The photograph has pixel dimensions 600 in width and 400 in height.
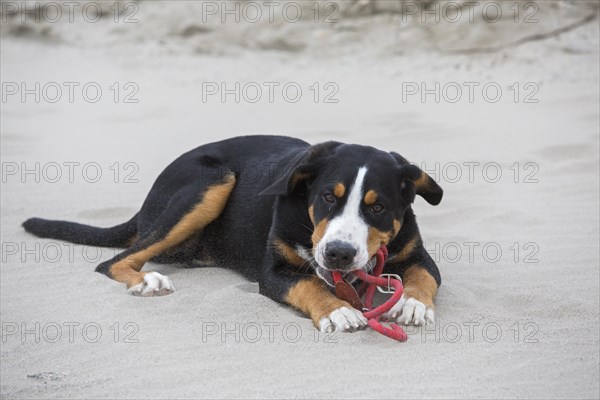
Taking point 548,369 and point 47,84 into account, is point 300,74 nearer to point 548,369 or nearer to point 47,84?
point 47,84

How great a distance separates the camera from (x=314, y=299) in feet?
15.7

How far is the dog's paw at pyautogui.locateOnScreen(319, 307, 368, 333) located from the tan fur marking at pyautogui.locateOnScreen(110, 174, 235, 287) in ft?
4.53

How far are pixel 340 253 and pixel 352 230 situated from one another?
15 centimetres

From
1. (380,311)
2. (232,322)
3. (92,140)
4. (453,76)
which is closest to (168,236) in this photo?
(232,322)

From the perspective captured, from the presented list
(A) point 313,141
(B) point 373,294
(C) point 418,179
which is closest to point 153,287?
(B) point 373,294

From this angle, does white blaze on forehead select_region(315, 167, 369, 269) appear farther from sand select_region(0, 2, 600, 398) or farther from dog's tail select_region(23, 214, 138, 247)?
dog's tail select_region(23, 214, 138, 247)

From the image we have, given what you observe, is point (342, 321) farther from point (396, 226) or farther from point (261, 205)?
point (261, 205)

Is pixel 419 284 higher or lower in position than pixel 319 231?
lower

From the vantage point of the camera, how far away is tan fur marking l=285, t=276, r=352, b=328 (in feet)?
15.4

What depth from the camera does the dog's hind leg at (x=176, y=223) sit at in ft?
18.7

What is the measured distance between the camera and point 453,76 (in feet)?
34.8

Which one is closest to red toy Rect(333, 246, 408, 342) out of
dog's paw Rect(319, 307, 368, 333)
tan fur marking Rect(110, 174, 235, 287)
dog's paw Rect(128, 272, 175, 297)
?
dog's paw Rect(319, 307, 368, 333)

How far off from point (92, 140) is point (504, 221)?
4.70m

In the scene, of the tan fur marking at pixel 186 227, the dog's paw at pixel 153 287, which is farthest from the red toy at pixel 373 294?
the tan fur marking at pixel 186 227
